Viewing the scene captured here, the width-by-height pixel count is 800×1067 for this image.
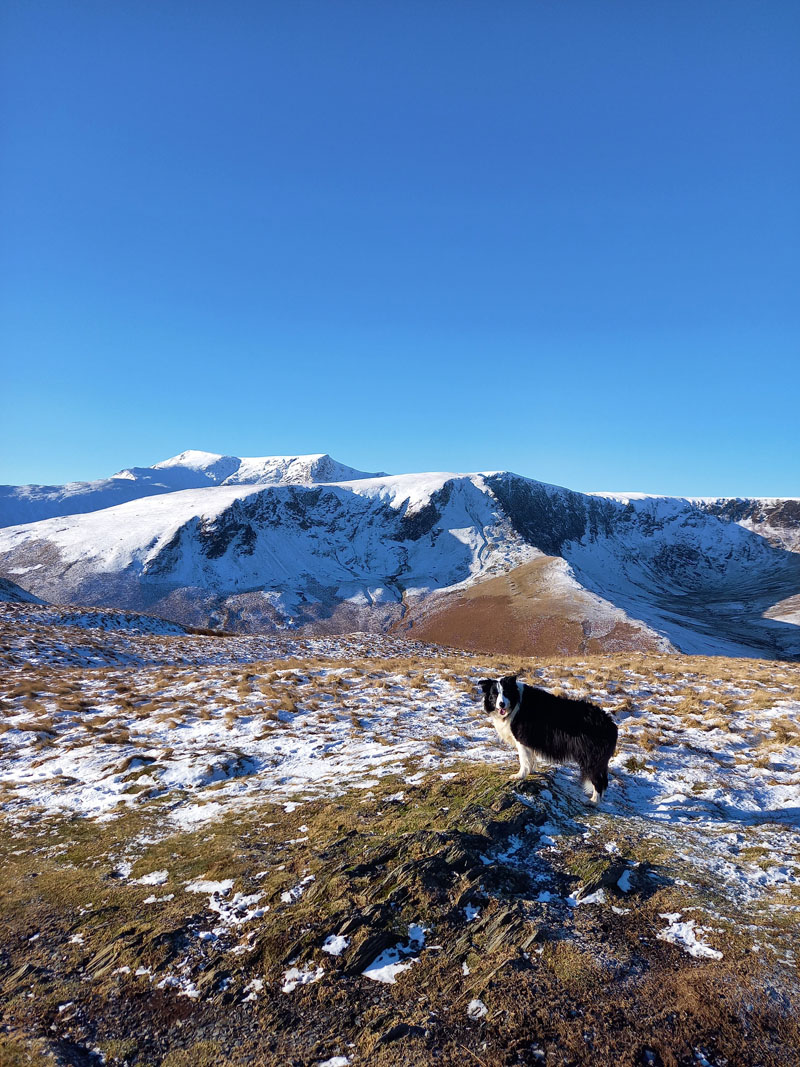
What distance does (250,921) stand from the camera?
509cm

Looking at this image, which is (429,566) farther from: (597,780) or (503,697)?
(597,780)

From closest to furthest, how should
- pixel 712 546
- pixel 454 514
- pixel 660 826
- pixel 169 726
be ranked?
pixel 660 826 → pixel 169 726 → pixel 454 514 → pixel 712 546

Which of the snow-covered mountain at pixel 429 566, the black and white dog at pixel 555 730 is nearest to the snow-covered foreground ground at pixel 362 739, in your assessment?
the black and white dog at pixel 555 730

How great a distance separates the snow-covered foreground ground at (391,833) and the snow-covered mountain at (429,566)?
66461 millimetres

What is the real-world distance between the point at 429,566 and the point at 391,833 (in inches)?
5417

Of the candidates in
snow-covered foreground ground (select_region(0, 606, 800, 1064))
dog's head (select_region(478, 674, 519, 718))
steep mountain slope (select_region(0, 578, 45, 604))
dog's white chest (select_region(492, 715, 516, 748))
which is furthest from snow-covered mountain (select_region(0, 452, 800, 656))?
dog's head (select_region(478, 674, 519, 718))

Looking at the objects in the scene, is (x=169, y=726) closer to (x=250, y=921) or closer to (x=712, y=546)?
(x=250, y=921)

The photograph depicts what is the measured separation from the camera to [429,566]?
5669 inches

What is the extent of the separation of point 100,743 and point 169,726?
6.28ft

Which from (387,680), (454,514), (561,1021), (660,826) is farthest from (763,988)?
(454,514)

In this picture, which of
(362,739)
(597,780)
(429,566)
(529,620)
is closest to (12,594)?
(362,739)

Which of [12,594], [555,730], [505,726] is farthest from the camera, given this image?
[12,594]

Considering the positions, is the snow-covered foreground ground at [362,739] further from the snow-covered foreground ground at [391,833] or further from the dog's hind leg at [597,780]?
the dog's hind leg at [597,780]

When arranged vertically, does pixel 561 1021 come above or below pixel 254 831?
above
